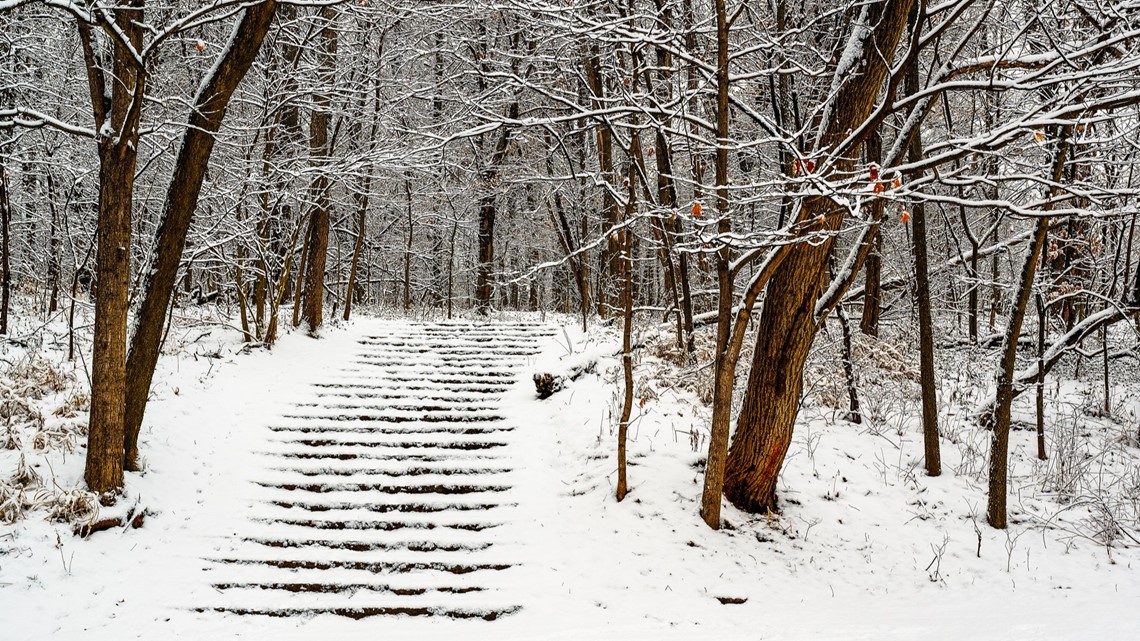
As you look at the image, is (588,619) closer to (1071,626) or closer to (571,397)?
(1071,626)

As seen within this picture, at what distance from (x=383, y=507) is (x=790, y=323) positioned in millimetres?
4267

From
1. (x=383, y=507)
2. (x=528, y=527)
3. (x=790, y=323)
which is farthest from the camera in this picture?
(x=383, y=507)

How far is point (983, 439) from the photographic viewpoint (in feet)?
25.6

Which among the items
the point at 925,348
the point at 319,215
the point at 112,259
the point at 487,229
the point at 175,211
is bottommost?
the point at 925,348

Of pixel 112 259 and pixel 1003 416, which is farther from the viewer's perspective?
pixel 1003 416

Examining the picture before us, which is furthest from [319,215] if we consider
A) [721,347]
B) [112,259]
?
[721,347]

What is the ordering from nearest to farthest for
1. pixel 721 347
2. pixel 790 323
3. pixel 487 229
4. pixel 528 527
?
pixel 721 347 → pixel 790 323 → pixel 528 527 → pixel 487 229

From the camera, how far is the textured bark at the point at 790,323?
16.6 ft

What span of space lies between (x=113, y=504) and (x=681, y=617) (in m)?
4.84

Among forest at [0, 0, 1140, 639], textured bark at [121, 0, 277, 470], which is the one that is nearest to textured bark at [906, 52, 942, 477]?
forest at [0, 0, 1140, 639]

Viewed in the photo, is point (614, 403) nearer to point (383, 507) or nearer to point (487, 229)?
point (383, 507)

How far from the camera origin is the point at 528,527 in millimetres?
5664

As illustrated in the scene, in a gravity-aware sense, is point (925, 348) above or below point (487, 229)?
below

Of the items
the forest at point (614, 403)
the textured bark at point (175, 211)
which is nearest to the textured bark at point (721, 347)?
the forest at point (614, 403)
